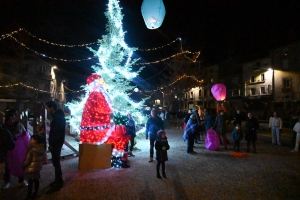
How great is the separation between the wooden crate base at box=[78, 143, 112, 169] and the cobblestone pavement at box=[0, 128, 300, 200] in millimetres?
269

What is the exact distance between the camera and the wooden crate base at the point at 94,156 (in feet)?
23.2

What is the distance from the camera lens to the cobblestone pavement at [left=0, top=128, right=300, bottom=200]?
16.4ft

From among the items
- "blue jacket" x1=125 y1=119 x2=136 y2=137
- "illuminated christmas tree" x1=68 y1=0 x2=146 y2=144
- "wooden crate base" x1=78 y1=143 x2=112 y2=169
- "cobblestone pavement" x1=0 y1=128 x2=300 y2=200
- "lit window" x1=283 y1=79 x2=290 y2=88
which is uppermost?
"lit window" x1=283 y1=79 x2=290 y2=88

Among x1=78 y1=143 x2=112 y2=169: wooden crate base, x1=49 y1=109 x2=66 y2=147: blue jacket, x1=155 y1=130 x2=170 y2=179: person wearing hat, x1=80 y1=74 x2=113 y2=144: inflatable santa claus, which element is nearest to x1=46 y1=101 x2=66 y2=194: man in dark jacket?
x1=49 y1=109 x2=66 y2=147: blue jacket

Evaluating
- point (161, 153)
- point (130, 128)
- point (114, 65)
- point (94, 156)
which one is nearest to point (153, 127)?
point (130, 128)

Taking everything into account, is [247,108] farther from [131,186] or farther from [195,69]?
[131,186]

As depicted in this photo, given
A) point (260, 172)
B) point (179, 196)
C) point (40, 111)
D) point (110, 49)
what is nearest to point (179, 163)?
point (260, 172)

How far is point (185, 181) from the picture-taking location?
19.3ft

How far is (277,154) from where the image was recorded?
9.45m

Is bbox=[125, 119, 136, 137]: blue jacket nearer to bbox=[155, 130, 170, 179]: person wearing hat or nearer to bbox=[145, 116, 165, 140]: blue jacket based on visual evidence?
bbox=[145, 116, 165, 140]: blue jacket

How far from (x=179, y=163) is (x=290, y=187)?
328 cm

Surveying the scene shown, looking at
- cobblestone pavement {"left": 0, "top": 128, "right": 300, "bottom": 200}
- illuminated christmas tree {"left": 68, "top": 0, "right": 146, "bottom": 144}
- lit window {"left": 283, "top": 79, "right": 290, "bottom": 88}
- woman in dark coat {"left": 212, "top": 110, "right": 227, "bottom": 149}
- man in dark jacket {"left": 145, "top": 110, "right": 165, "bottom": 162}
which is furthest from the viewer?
lit window {"left": 283, "top": 79, "right": 290, "bottom": 88}

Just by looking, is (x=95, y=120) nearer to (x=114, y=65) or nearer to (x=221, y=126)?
(x=114, y=65)

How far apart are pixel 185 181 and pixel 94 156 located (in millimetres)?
2847
